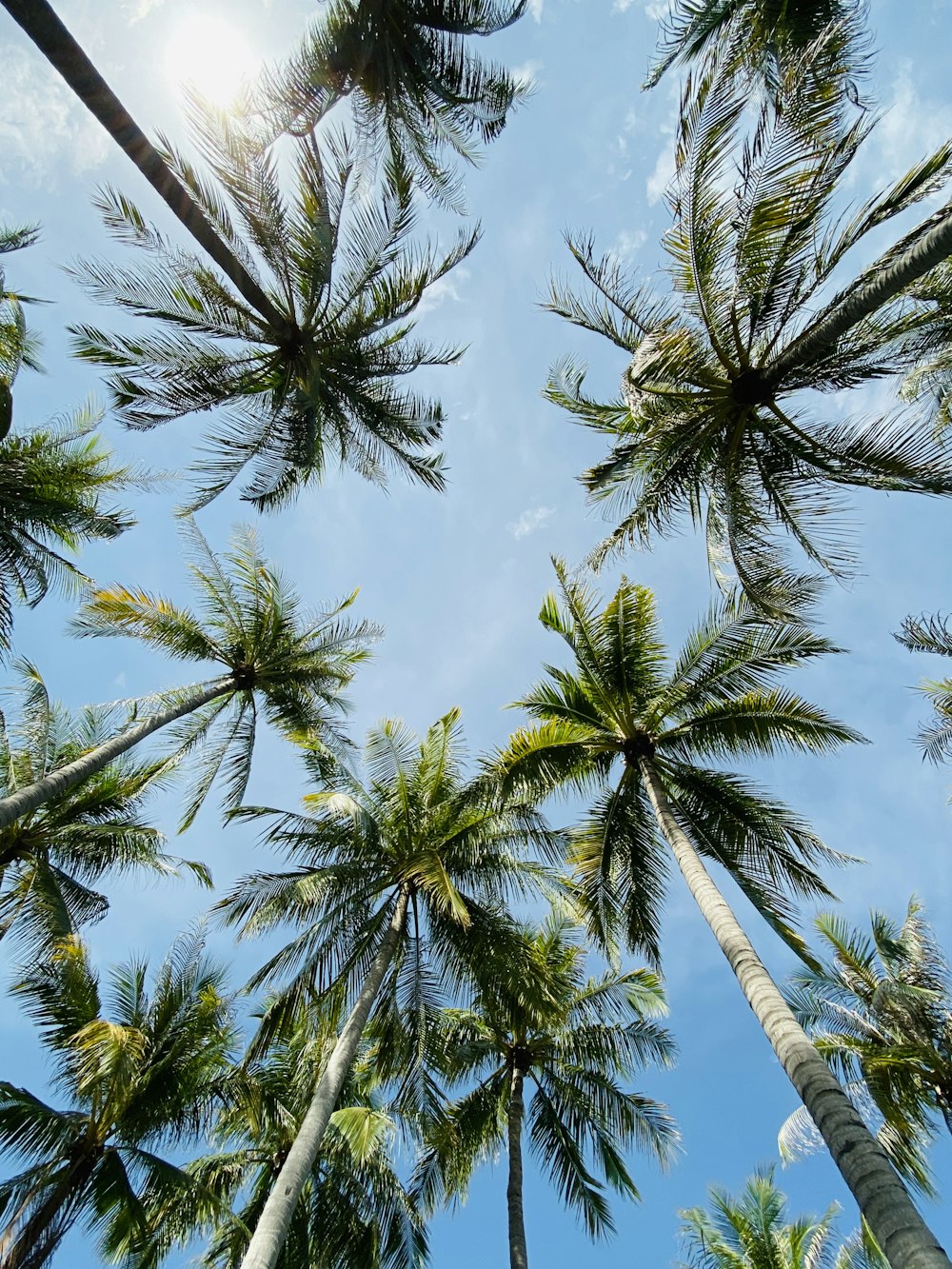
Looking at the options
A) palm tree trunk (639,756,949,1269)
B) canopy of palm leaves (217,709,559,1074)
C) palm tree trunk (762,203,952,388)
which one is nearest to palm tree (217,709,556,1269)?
canopy of palm leaves (217,709,559,1074)

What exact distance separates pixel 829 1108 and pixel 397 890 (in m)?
8.48

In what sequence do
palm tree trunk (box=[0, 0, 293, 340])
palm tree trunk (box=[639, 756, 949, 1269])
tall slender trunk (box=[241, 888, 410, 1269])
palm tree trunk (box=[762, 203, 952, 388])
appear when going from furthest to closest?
tall slender trunk (box=[241, 888, 410, 1269]), palm tree trunk (box=[762, 203, 952, 388]), palm tree trunk (box=[0, 0, 293, 340]), palm tree trunk (box=[639, 756, 949, 1269])

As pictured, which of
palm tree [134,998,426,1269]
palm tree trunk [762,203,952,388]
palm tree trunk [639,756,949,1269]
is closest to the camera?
palm tree trunk [639,756,949,1269]

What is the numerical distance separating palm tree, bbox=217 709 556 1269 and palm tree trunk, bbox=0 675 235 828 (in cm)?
213

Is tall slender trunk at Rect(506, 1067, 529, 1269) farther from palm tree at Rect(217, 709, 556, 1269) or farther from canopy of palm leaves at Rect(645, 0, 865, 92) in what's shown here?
canopy of palm leaves at Rect(645, 0, 865, 92)

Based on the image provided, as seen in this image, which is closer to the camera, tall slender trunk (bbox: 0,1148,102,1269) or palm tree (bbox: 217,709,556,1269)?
tall slender trunk (bbox: 0,1148,102,1269)

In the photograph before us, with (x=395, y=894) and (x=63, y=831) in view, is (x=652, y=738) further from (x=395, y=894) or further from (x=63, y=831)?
(x=63, y=831)

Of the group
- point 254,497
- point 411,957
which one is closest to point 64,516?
point 254,497

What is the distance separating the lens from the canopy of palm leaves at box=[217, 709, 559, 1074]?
11.8 metres

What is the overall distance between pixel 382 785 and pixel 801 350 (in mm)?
9599

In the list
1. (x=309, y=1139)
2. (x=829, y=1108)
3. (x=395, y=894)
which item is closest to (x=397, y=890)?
(x=395, y=894)

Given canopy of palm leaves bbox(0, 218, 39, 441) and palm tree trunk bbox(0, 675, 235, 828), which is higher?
canopy of palm leaves bbox(0, 218, 39, 441)

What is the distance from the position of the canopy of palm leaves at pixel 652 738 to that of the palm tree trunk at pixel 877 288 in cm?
398

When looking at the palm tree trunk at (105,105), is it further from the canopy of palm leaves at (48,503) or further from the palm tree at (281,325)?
the canopy of palm leaves at (48,503)
